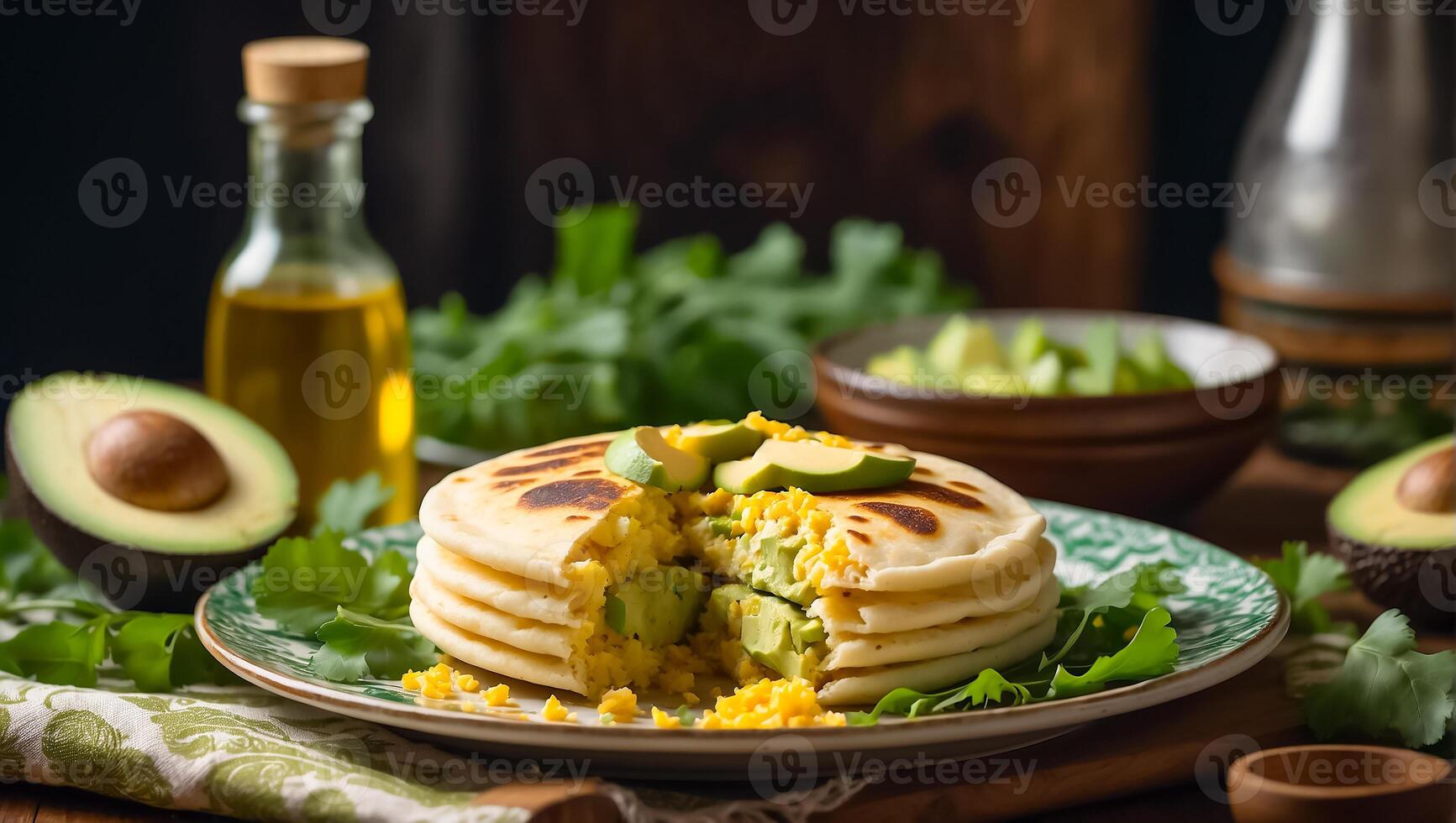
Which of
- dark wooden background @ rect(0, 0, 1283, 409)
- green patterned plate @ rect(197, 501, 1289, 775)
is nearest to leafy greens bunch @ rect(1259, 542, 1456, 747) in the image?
green patterned plate @ rect(197, 501, 1289, 775)

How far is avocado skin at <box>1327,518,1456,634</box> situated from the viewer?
2.26 meters

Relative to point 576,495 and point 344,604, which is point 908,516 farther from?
point 344,604

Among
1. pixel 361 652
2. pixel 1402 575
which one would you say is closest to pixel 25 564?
pixel 361 652

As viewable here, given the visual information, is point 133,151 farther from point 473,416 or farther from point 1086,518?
point 1086,518

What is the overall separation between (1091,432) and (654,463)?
0.96 m

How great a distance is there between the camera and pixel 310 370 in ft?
8.48

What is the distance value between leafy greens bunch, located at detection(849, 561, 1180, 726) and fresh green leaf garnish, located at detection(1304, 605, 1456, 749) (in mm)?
242

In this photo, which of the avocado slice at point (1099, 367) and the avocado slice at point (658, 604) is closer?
the avocado slice at point (658, 604)

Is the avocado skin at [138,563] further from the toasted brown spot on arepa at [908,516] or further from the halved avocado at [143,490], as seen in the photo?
the toasted brown spot on arepa at [908,516]

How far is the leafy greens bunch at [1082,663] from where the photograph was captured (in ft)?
5.65

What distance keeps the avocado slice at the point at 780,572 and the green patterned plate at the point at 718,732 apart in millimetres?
188

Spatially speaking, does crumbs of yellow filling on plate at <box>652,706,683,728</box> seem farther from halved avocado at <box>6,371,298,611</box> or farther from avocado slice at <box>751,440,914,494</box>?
halved avocado at <box>6,371,298,611</box>

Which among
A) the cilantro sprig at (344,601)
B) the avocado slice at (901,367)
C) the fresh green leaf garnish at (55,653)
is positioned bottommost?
the fresh green leaf garnish at (55,653)

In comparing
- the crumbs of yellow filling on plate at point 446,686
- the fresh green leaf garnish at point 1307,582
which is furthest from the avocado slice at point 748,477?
the fresh green leaf garnish at point 1307,582
